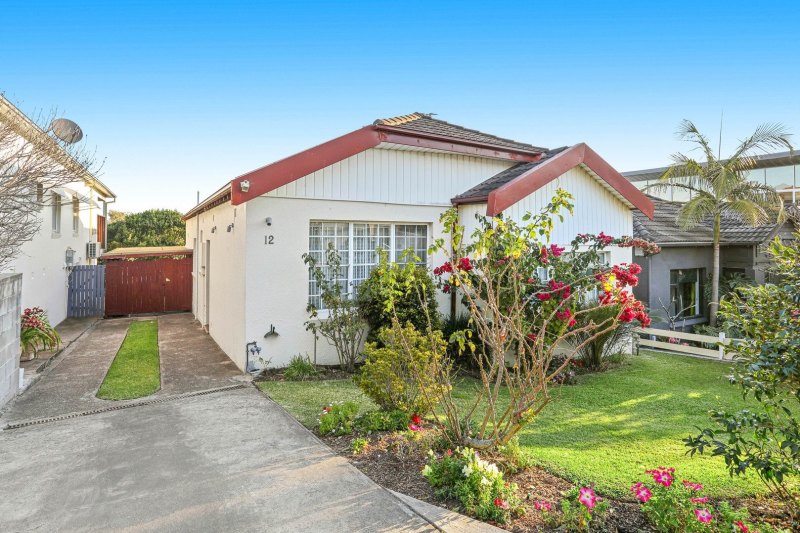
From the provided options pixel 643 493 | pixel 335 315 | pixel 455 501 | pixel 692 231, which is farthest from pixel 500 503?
pixel 692 231

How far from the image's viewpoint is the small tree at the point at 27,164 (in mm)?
8086

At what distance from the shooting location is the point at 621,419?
294 inches

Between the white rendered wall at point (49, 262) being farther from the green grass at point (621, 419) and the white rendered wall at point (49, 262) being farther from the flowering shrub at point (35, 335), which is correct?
the green grass at point (621, 419)

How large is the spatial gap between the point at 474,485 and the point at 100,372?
8.86 meters

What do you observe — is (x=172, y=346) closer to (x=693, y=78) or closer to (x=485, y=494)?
(x=485, y=494)

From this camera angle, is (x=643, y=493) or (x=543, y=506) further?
(x=543, y=506)

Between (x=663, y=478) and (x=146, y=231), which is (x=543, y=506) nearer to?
(x=663, y=478)

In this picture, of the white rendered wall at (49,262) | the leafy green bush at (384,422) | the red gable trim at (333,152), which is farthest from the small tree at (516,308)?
the white rendered wall at (49,262)

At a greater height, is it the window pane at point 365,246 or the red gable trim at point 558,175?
the red gable trim at point 558,175

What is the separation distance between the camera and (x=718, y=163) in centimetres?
1545

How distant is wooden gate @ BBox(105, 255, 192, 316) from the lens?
61.2 ft

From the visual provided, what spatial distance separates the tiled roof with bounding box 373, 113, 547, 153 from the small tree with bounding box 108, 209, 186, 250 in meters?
29.2

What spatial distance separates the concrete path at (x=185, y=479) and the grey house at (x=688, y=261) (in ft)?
46.0

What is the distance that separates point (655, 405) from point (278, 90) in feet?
51.0
